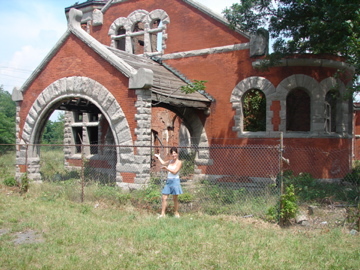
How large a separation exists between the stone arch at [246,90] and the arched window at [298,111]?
367cm

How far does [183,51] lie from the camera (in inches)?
625

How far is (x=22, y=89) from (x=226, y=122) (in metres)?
8.09

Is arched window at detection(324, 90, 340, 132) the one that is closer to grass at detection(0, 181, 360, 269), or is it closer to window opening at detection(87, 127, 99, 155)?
grass at detection(0, 181, 360, 269)

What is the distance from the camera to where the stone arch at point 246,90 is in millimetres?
13594

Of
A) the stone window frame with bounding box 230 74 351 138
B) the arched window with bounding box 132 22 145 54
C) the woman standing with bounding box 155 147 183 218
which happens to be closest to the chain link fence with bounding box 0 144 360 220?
the woman standing with bounding box 155 147 183 218

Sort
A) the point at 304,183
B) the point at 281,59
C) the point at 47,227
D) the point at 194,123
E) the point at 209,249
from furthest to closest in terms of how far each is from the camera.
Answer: the point at 194,123, the point at 281,59, the point at 304,183, the point at 47,227, the point at 209,249

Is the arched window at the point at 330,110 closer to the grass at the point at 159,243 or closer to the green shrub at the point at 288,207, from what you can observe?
the green shrub at the point at 288,207

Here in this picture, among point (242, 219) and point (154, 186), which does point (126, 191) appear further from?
point (242, 219)

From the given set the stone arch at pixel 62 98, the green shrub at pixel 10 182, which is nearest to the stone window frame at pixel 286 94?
the stone arch at pixel 62 98

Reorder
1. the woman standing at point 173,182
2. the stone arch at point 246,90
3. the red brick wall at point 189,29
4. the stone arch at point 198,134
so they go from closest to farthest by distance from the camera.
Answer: the woman standing at point 173,182 → the stone arch at point 246,90 → the red brick wall at point 189,29 → the stone arch at point 198,134

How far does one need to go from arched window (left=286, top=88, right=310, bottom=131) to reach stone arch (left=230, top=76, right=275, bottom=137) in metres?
3.67

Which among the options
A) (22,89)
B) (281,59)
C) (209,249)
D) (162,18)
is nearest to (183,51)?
(162,18)

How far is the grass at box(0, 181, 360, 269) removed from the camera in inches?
222

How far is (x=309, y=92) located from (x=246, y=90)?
228 centimetres
